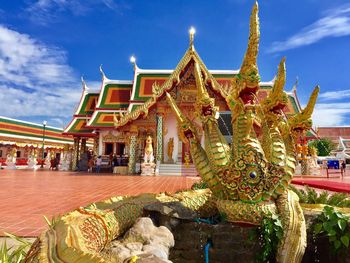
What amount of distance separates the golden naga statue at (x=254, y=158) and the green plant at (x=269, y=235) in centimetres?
5

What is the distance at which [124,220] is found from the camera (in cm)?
243

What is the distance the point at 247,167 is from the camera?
233cm

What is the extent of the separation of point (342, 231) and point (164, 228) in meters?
1.48

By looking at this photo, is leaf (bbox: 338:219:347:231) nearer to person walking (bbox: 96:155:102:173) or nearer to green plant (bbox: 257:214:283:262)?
green plant (bbox: 257:214:283:262)

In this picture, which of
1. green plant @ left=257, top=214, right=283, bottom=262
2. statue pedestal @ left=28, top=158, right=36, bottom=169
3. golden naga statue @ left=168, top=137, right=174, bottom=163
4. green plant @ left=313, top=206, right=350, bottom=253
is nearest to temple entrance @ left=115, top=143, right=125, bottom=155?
golden naga statue @ left=168, top=137, right=174, bottom=163

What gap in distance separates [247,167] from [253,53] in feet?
3.18

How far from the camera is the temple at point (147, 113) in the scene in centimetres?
1555

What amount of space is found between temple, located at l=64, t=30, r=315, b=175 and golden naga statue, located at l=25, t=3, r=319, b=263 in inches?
448

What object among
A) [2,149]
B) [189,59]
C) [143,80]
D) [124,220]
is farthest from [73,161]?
[124,220]

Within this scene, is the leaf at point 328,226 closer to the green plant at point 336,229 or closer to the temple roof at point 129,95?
the green plant at point 336,229

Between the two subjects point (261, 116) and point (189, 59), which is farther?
point (189, 59)

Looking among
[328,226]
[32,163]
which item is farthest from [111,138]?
[328,226]

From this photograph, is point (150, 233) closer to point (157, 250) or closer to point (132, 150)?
point (157, 250)

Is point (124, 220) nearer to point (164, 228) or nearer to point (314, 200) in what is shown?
point (164, 228)
